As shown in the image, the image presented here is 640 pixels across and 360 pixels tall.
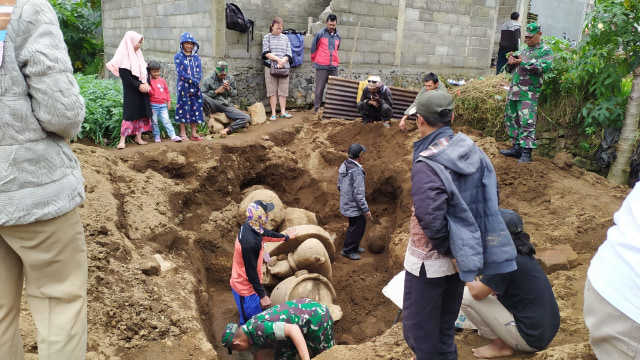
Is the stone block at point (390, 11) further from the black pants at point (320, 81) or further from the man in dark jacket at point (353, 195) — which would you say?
the man in dark jacket at point (353, 195)

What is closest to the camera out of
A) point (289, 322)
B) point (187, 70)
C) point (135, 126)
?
point (289, 322)

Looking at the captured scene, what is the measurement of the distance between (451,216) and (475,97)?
230 inches

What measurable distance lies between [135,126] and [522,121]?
5.64 metres

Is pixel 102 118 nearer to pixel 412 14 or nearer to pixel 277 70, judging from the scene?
pixel 277 70

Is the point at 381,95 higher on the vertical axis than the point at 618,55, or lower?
lower

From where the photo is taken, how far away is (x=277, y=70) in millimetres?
8859

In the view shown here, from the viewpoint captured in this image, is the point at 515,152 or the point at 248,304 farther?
the point at 515,152

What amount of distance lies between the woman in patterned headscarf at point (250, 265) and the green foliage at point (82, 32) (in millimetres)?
12574

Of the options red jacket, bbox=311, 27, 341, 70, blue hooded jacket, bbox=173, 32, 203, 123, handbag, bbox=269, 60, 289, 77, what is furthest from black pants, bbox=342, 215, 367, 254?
red jacket, bbox=311, 27, 341, 70

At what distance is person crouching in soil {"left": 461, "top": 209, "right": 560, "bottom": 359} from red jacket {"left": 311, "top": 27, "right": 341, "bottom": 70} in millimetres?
6842

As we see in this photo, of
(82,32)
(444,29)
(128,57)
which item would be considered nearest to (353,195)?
(128,57)

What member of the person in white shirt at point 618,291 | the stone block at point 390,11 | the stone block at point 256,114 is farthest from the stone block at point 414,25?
the person in white shirt at point 618,291

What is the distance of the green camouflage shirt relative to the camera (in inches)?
136

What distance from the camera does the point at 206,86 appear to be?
794 cm
